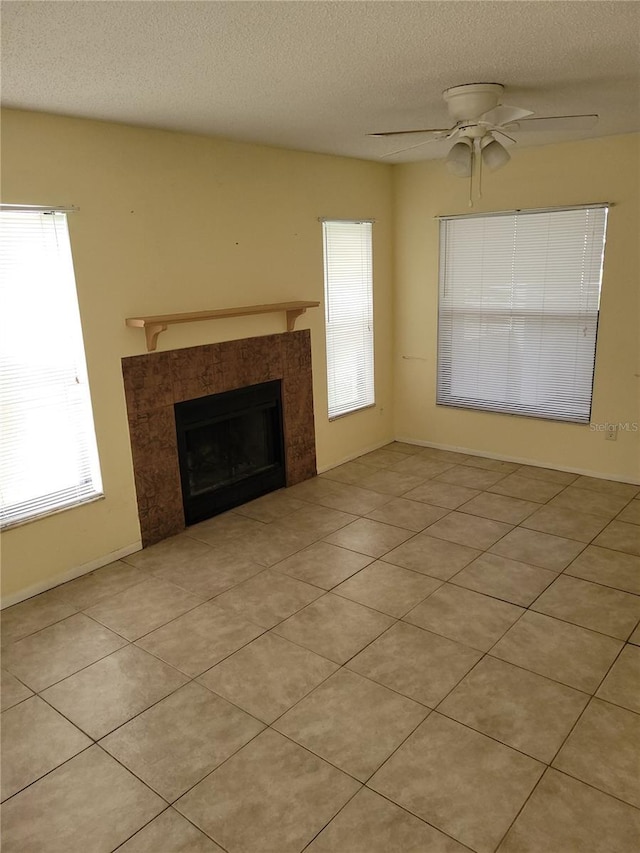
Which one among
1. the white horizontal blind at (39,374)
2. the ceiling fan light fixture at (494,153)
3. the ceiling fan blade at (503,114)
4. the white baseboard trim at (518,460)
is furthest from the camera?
the white baseboard trim at (518,460)

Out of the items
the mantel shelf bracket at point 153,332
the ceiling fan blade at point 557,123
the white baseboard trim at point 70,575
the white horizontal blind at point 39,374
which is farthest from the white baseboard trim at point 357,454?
the ceiling fan blade at point 557,123

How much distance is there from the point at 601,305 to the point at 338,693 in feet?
11.4

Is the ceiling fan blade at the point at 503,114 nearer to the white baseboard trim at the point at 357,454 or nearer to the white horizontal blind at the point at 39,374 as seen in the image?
the white horizontal blind at the point at 39,374

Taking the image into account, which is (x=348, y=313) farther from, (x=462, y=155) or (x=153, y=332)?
(x=462, y=155)

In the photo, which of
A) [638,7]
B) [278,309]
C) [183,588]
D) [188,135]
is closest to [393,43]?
[638,7]

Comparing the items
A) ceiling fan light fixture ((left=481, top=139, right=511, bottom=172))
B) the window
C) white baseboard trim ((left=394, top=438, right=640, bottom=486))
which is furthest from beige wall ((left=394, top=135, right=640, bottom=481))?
ceiling fan light fixture ((left=481, top=139, right=511, bottom=172))

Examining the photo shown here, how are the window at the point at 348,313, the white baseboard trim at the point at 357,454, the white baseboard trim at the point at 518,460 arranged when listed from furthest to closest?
the white baseboard trim at the point at 357,454 < the window at the point at 348,313 < the white baseboard trim at the point at 518,460

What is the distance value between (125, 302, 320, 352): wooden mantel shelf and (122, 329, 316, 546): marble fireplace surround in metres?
0.18

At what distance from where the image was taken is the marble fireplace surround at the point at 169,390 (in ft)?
12.2

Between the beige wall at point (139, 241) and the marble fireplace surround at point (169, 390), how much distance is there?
68 millimetres

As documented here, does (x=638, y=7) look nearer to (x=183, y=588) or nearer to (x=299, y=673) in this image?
(x=299, y=673)

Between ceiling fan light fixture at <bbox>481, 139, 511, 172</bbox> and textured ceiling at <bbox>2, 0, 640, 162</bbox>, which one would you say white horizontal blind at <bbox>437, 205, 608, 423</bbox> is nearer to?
textured ceiling at <bbox>2, 0, 640, 162</bbox>

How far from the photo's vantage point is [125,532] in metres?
3.76

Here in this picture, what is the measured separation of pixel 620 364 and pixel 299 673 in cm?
336
